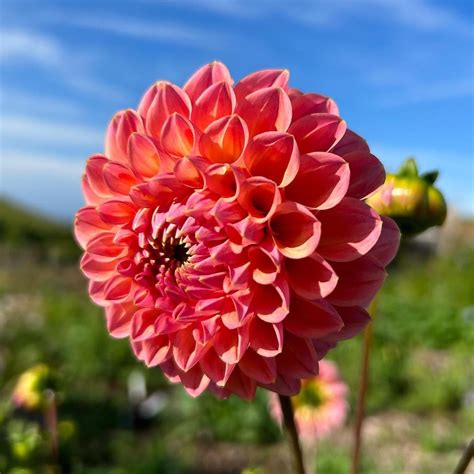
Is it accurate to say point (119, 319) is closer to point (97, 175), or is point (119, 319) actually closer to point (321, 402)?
point (97, 175)

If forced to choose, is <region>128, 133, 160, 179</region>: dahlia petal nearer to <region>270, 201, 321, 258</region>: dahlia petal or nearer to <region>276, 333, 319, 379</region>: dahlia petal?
<region>270, 201, 321, 258</region>: dahlia petal

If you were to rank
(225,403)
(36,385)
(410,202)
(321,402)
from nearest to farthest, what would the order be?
1. (410,202)
2. (36,385)
3. (321,402)
4. (225,403)

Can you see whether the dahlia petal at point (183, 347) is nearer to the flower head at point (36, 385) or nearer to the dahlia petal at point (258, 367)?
the dahlia petal at point (258, 367)

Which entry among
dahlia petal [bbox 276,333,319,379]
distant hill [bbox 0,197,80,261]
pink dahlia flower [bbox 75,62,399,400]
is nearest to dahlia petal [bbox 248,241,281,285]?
pink dahlia flower [bbox 75,62,399,400]

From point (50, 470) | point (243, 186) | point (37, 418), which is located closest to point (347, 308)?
point (243, 186)

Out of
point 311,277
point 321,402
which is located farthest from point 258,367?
point 321,402

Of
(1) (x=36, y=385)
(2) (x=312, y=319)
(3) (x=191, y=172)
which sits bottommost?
(1) (x=36, y=385)
